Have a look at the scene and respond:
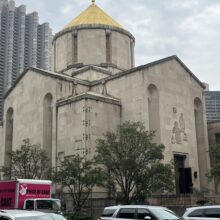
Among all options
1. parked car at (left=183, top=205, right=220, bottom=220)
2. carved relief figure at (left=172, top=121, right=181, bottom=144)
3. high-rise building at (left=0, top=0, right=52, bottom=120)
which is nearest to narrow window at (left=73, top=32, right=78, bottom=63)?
carved relief figure at (left=172, top=121, right=181, bottom=144)

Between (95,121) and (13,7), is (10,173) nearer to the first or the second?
(95,121)

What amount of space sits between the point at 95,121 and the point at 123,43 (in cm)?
1475

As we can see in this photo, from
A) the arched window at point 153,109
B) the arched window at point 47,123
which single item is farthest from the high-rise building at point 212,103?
the arched window at point 47,123

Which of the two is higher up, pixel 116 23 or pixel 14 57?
pixel 14 57

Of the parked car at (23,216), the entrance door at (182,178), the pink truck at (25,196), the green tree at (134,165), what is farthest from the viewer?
the entrance door at (182,178)

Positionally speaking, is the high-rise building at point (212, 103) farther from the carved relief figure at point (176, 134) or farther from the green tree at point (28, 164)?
the green tree at point (28, 164)

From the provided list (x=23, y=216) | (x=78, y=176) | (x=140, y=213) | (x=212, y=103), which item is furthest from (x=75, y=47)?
(x=212, y=103)

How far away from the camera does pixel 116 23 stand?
4809 cm

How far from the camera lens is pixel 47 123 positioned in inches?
1539

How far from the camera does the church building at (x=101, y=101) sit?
35688 millimetres

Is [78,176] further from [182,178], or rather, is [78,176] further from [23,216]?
[23,216]

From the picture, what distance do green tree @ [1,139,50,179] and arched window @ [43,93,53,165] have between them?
2.84 m

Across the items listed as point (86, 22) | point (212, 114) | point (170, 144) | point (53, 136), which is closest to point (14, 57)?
point (86, 22)

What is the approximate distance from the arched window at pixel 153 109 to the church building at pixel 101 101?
0.10 metres
